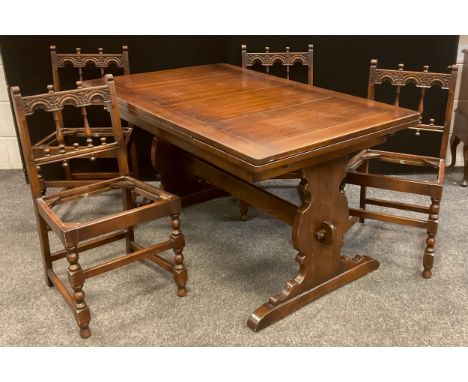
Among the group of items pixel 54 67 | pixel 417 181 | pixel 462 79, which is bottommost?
pixel 417 181

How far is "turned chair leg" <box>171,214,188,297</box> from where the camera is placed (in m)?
2.28

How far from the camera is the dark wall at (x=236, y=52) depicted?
3.47 metres

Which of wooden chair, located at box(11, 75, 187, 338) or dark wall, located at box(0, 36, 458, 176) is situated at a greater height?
dark wall, located at box(0, 36, 458, 176)

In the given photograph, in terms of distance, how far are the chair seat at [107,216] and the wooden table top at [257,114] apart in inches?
12.8

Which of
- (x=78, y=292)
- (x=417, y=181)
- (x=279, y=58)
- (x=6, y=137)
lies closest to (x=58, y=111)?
(x=78, y=292)

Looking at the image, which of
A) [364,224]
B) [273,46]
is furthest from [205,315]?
[273,46]

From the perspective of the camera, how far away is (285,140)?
1.89m

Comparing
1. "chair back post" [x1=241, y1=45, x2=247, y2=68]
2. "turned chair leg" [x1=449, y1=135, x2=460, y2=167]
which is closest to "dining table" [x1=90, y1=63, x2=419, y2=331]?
"chair back post" [x1=241, y1=45, x2=247, y2=68]

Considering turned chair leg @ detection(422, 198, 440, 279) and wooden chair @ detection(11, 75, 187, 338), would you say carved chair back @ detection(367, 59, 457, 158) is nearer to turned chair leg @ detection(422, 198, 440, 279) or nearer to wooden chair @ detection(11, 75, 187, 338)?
turned chair leg @ detection(422, 198, 440, 279)

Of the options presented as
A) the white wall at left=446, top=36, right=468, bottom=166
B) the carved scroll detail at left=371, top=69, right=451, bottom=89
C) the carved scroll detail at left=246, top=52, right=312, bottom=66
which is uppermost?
the carved scroll detail at left=246, top=52, right=312, bottom=66

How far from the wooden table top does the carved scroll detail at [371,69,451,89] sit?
41 cm

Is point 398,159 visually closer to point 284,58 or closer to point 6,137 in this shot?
point 284,58

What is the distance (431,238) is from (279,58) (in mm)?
1476

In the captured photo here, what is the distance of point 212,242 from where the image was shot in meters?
2.93
